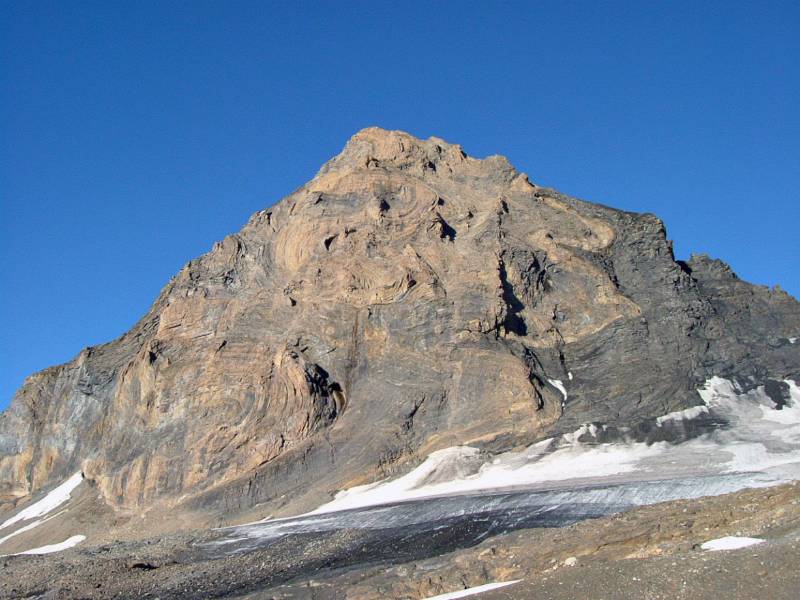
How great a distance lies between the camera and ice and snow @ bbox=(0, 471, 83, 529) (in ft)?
182

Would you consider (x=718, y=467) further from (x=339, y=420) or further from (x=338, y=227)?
(x=338, y=227)

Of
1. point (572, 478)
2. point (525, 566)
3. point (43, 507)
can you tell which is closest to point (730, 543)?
point (525, 566)

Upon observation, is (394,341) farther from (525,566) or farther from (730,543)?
(730,543)

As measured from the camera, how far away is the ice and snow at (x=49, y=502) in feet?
182

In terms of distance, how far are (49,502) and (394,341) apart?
81.5 ft

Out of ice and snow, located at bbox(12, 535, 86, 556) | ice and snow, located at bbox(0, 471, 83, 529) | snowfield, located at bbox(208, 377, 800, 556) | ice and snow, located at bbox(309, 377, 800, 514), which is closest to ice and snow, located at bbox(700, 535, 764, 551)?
snowfield, located at bbox(208, 377, 800, 556)

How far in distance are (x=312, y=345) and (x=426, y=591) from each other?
3038 centimetres

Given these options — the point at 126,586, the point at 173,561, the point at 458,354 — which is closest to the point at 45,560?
the point at 173,561

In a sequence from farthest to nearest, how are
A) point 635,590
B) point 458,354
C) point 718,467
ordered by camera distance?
1. point 458,354
2. point 718,467
3. point 635,590

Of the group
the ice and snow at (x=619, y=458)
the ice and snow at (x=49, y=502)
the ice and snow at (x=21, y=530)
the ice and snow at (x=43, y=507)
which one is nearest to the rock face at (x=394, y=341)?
the ice and snow at (x=619, y=458)

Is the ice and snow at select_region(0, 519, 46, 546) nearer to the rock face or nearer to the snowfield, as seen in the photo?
the rock face

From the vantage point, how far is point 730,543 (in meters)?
17.8

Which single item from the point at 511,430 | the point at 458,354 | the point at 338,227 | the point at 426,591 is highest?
the point at 338,227

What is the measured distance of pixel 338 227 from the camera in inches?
2210
